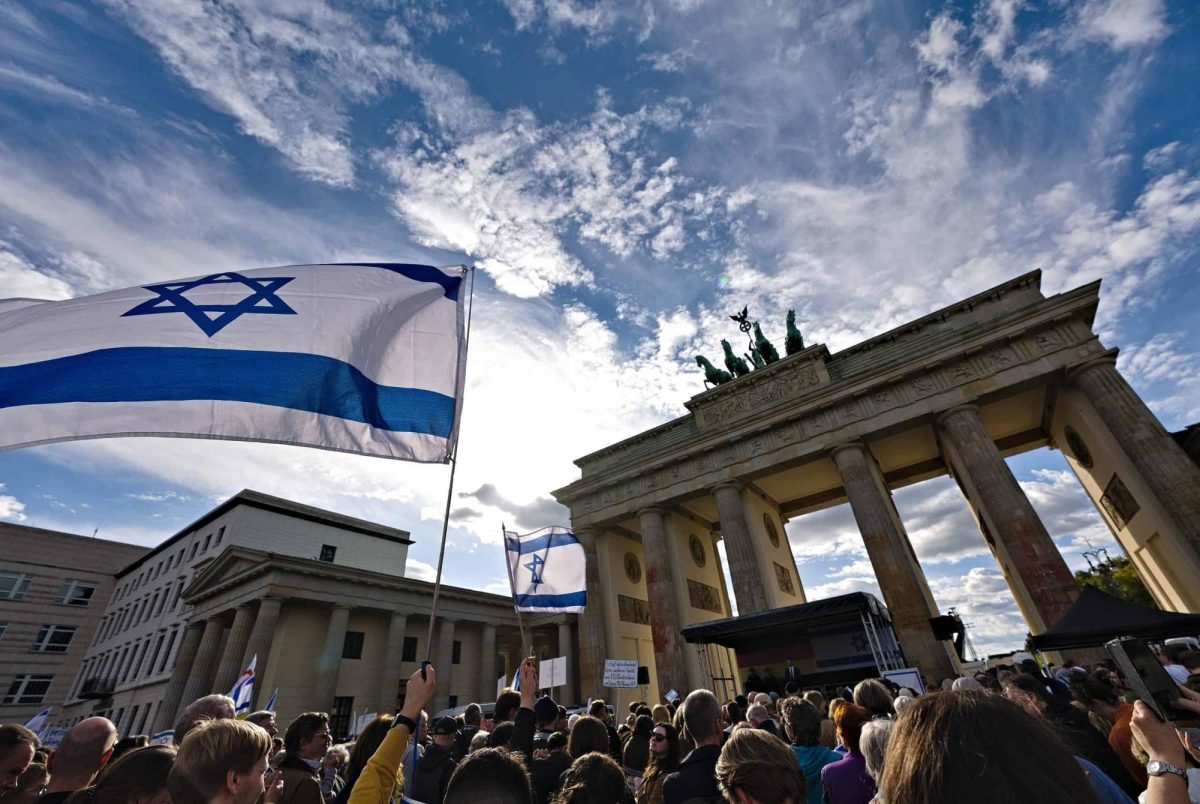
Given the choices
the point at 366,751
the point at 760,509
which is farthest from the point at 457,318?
the point at 760,509

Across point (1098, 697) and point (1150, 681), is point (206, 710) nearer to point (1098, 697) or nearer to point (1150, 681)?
point (1150, 681)

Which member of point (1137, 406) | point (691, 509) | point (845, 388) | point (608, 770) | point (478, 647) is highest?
point (845, 388)

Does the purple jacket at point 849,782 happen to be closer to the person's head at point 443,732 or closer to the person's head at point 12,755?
the person's head at point 443,732

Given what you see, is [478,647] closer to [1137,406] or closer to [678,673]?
[678,673]

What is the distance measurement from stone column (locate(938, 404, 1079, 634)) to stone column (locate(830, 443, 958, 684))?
3098mm

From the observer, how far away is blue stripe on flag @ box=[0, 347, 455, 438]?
4.59 m

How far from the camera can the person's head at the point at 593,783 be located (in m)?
2.62

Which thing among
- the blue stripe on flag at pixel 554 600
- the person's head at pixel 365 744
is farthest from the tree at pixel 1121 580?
the person's head at pixel 365 744

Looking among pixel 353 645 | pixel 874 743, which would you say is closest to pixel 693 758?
pixel 874 743

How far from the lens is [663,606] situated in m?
24.1

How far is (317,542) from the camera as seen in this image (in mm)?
38156

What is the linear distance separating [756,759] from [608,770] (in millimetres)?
955

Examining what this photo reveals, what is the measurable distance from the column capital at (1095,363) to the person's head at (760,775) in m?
22.6

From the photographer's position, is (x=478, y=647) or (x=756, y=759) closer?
(x=756, y=759)
